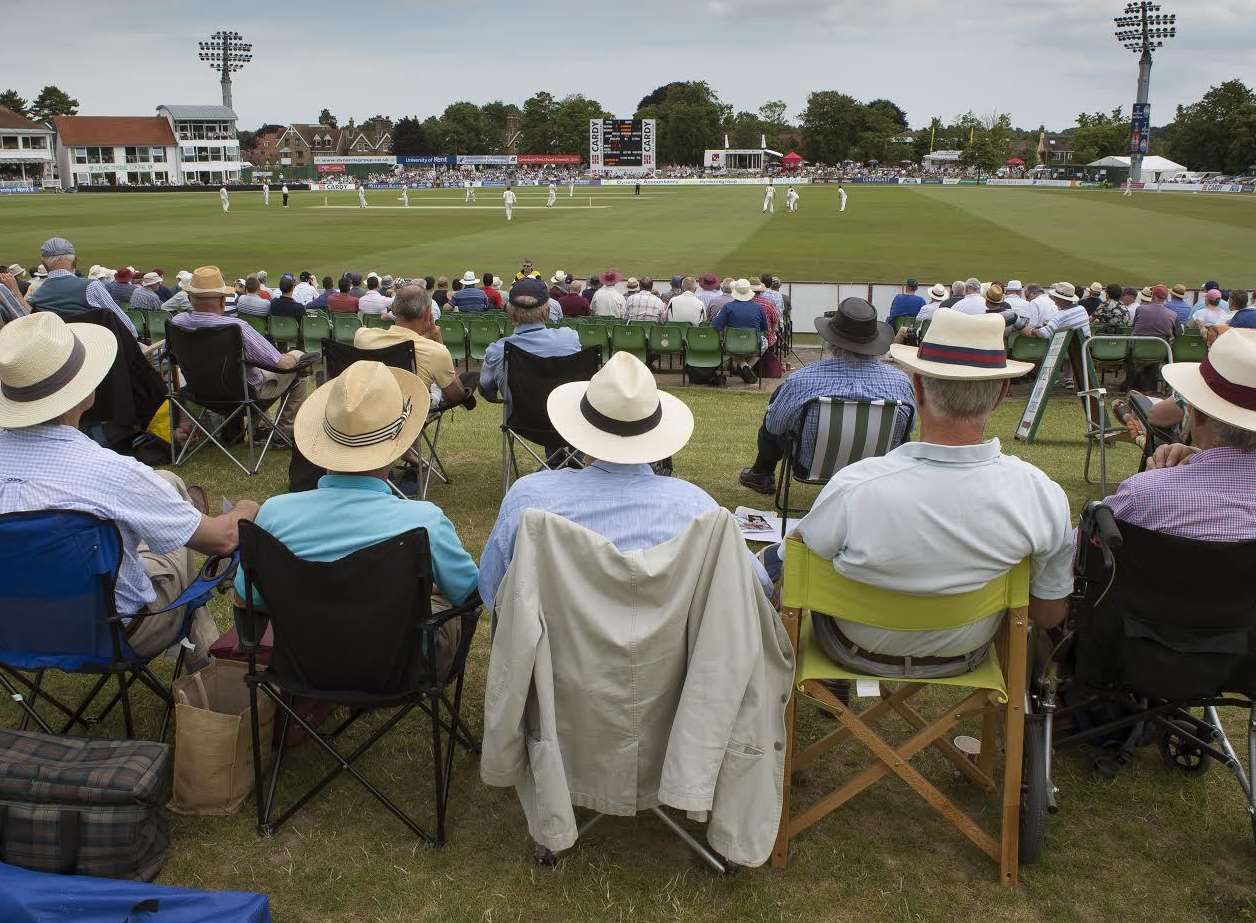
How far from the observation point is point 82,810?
9.59 feet

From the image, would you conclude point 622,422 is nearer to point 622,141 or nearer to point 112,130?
point 622,141

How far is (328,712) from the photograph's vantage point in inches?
152

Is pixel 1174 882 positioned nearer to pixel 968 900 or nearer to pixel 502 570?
pixel 968 900

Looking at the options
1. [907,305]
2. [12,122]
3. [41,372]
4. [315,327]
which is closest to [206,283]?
[41,372]

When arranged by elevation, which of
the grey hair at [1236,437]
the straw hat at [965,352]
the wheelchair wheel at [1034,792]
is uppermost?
the straw hat at [965,352]

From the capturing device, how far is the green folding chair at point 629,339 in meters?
11.8

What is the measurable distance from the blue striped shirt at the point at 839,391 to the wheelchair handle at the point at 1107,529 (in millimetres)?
2514

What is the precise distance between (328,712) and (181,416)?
4851mm

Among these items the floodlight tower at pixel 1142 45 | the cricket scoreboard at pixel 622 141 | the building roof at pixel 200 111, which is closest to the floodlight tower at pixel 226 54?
the building roof at pixel 200 111

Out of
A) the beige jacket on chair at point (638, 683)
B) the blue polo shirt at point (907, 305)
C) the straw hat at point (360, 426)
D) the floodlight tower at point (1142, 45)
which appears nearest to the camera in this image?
the beige jacket on chair at point (638, 683)

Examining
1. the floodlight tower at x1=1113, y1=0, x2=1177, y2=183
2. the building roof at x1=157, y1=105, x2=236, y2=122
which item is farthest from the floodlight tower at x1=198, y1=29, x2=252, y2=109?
the floodlight tower at x1=1113, y1=0, x2=1177, y2=183

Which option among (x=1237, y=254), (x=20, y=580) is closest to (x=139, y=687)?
(x=20, y=580)

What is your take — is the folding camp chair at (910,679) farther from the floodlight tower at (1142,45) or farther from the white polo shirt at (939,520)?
the floodlight tower at (1142,45)

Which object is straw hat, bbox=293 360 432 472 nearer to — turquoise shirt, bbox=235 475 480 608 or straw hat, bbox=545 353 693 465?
turquoise shirt, bbox=235 475 480 608
